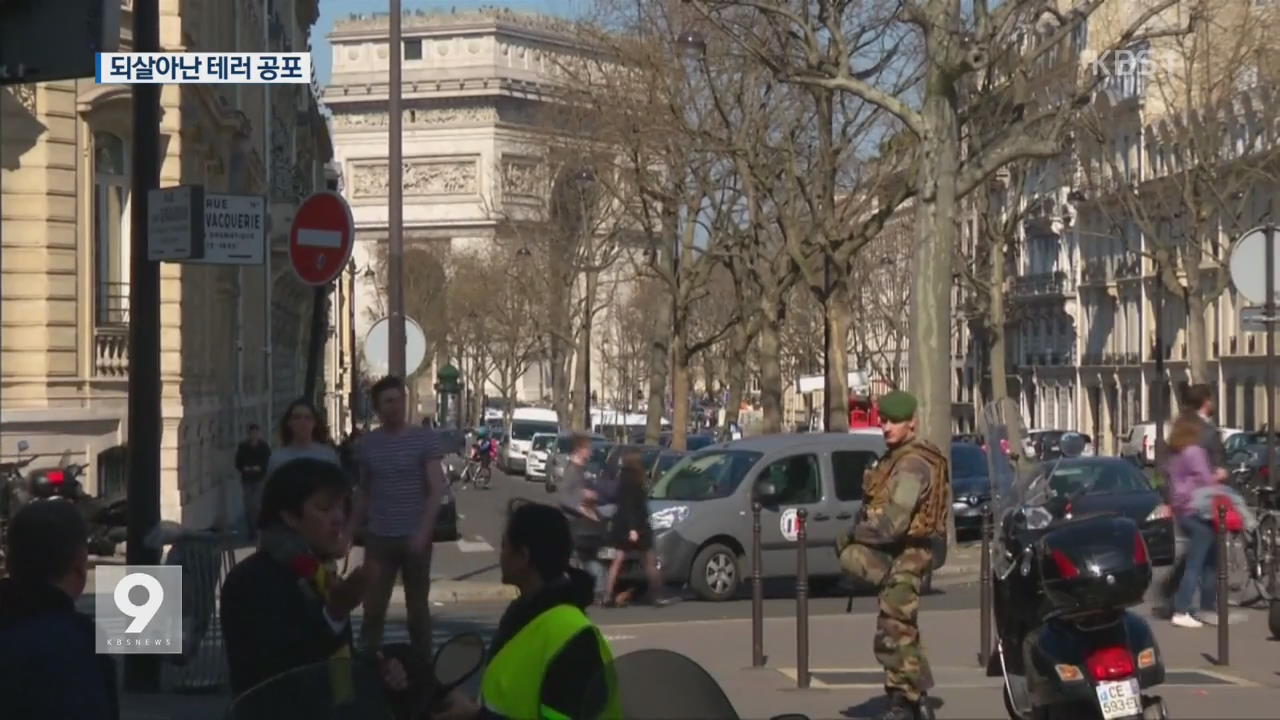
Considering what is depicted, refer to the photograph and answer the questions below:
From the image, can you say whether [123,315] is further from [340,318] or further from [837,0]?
[340,318]

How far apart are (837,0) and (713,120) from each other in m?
9.83

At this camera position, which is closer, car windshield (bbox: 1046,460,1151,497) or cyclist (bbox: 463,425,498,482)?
car windshield (bbox: 1046,460,1151,497)

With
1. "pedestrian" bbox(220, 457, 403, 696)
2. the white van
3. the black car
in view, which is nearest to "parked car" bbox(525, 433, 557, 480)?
the white van

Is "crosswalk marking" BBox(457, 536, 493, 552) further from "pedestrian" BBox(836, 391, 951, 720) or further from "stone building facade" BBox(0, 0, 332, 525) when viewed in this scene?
"pedestrian" BBox(836, 391, 951, 720)

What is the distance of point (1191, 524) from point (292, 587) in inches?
454

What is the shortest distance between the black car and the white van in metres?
39.5

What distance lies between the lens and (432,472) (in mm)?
12812

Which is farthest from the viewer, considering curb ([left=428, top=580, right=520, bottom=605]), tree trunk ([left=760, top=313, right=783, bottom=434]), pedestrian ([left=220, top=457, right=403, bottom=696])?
tree trunk ([left=760, top=313, right=783, bottom=434])

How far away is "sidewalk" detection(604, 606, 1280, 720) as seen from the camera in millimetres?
12219

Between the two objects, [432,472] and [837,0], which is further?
[837,0]

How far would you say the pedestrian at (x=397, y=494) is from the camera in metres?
12.8

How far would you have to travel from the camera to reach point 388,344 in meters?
23.7

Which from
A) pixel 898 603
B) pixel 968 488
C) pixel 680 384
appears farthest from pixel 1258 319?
pixel 680 384

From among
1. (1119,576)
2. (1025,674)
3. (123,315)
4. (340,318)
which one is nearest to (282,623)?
(1119,576)
